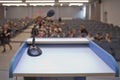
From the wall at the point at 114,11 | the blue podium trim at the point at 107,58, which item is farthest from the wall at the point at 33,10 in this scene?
the blue podium trim at the point at 107,58

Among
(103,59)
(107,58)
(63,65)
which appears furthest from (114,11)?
(63,65)

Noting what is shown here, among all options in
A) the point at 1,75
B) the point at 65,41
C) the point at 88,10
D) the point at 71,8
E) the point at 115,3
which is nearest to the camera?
the point at 65,41

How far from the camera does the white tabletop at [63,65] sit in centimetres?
264

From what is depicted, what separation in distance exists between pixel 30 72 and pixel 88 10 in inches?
1437

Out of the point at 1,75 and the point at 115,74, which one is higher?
the point at 115,74

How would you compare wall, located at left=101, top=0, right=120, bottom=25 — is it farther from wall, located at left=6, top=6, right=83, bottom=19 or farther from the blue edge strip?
wall, located at left=6, top=6, right=83, bottom=19

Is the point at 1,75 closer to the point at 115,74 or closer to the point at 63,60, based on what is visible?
the point at 63,60

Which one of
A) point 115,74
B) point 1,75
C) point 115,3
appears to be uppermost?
point 115,3

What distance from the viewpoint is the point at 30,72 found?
2.64 meters

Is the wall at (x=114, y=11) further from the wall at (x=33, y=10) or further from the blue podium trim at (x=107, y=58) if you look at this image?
the wall at (x=33, y=10)

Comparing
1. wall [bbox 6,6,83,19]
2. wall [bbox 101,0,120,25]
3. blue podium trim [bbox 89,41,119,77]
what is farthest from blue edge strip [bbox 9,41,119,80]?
wall [bbox 6,6,83,19]

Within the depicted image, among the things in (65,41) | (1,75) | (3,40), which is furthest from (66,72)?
(3,40)

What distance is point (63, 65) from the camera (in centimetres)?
292

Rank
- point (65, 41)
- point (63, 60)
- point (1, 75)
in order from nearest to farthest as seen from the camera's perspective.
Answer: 1. point (63, 60)
2. point (65, 41)
3. point (1, 75)
